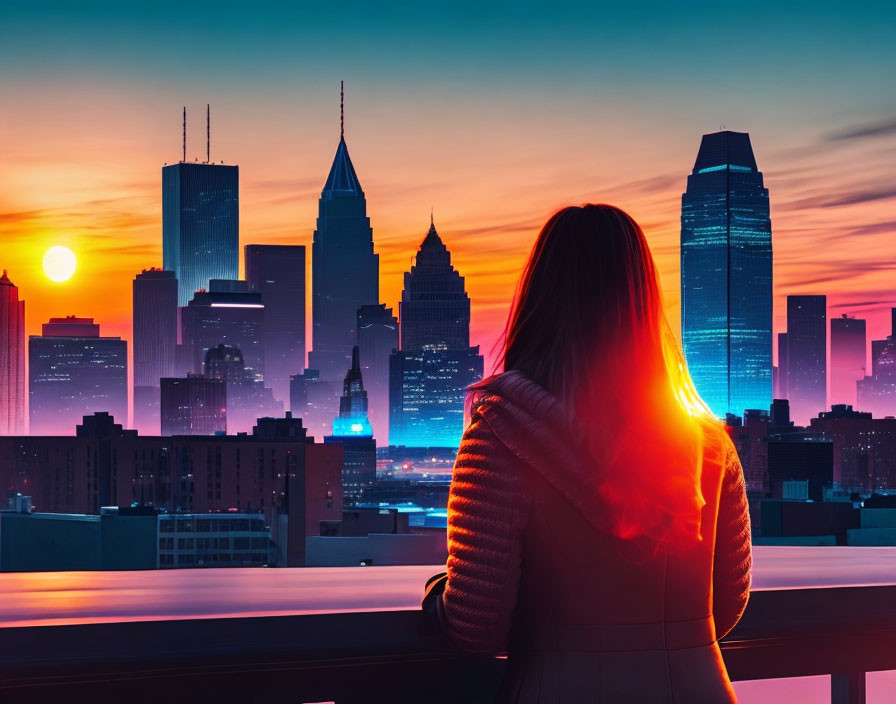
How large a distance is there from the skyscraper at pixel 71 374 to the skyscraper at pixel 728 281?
46.1 metres

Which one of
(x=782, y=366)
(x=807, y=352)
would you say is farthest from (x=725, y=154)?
(x=782, y=366)

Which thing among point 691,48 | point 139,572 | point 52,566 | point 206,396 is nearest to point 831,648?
point 139,572

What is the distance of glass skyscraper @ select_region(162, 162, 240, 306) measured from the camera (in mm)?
127938

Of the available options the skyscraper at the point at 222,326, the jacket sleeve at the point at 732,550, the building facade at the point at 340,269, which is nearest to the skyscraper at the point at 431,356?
the building facade at the point at 340,269

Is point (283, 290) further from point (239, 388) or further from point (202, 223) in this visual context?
point (239, 388)

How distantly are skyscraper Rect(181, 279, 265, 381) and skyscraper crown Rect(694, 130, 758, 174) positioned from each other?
4348 cm

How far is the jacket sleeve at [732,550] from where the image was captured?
4.11 feet

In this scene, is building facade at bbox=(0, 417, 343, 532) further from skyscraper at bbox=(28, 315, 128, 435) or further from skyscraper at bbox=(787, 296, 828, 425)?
skyscraper at bbox=(787, 296, 828, 425)

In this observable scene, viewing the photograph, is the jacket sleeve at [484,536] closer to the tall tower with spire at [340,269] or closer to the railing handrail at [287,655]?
the railing handrail at [287,655]

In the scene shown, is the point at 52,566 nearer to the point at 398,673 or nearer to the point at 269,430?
the point at 398,673

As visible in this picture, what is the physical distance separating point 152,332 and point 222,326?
26.6 feet

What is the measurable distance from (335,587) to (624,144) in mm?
63945

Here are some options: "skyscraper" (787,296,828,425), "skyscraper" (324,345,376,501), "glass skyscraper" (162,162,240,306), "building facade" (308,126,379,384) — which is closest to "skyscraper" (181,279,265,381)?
"skyscraper" (324,345,376,501)

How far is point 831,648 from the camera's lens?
1.43 meters
